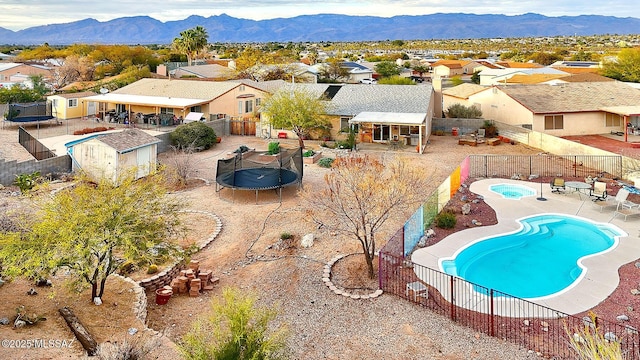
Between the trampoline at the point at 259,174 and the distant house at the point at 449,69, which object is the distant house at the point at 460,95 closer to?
the trampoline at the point at 259,174

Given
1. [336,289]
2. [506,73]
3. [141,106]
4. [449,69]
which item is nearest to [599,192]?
[336,289]

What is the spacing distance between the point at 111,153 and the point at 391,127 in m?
20.1

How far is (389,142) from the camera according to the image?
3891 centimetres

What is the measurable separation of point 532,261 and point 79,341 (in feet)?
47.5

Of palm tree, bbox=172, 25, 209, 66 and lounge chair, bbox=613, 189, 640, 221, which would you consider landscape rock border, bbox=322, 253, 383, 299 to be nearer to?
lounge chair, bbox=613, 189, 640, 221

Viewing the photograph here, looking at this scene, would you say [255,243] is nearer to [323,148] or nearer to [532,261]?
[532,261]

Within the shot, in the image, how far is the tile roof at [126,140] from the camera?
89.1 ft

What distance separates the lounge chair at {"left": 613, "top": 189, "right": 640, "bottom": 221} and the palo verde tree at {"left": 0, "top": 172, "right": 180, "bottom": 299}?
59.3 ft

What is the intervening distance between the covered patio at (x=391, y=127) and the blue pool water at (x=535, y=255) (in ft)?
51.4

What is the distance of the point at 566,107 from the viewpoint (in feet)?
133

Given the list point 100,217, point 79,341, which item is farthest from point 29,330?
point 100,217

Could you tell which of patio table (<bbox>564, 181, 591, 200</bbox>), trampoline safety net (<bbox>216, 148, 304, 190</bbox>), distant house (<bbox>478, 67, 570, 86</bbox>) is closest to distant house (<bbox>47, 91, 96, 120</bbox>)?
trampoline safety net (<bbox>216, 148, 304, 190</bbox>)

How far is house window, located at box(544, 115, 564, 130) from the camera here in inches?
1582

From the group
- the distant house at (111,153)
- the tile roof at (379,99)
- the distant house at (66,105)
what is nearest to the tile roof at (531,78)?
the tile roof at (379,99)
